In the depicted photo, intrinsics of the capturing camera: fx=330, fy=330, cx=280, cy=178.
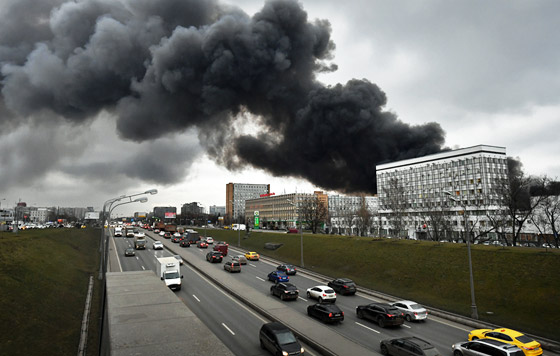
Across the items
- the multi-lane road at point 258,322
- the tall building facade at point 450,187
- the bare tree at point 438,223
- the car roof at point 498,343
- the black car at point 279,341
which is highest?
the tall building facade at point 450,187

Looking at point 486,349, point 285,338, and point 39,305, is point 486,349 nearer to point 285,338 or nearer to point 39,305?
point 285,338

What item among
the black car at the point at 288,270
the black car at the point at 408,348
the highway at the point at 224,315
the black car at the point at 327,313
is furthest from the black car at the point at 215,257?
the black car at the point at 408,348

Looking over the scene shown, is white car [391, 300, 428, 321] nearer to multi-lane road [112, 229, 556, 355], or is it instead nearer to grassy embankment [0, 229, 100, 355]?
multi-lane road [112, 229, 556, 355]

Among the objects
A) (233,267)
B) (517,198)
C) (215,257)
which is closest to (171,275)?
(233,267)

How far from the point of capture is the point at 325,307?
21.0 meters

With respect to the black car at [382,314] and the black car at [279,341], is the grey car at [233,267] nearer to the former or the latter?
the black car at [382,314]

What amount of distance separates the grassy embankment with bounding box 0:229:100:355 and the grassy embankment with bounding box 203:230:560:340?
23.7 meters

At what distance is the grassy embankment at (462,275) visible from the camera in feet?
72.6

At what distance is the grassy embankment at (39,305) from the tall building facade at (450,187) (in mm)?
63753

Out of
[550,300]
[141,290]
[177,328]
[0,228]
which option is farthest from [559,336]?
[0,228]

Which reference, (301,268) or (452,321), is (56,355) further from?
(301,268)

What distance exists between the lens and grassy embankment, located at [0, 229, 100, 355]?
15633 mm

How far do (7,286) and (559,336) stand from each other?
32001 mm

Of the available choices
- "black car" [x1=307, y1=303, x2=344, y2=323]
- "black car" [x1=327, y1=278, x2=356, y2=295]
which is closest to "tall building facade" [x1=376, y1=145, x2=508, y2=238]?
"black car" [x1=327, y1=278, x2=356, y2=295]
